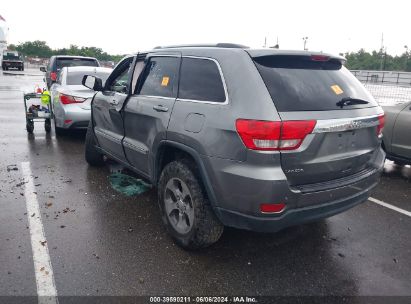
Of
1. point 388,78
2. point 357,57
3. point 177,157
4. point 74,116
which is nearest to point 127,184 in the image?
point 177,157

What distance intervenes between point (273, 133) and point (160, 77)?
5.55ft

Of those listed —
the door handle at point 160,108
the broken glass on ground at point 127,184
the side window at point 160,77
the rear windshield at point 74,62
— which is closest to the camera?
the door handle at point 160,108

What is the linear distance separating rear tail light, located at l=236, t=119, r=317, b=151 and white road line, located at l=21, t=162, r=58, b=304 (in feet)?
6.37

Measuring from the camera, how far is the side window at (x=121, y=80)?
4.58 meters

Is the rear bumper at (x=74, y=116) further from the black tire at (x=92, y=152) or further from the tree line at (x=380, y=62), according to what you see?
the tree line at (x=380, y=62)

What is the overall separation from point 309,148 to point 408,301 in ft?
4.78

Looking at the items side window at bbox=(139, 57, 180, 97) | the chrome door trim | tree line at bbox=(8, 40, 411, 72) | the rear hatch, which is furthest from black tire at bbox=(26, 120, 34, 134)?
tree line at bbox=(8, 40, 411, 72)

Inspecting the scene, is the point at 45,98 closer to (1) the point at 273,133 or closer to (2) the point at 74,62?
(2) the point at 74,62

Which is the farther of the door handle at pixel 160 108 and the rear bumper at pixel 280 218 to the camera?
the door handle at pixel 160 108

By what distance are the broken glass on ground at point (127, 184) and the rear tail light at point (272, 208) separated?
8.44 feet

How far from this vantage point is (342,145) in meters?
2.99

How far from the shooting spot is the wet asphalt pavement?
293cm

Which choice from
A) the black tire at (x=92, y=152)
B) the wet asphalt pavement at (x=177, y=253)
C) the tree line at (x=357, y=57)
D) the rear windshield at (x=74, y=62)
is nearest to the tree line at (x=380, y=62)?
the tree line at (x=357, y=57)

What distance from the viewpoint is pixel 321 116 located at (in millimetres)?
2846
